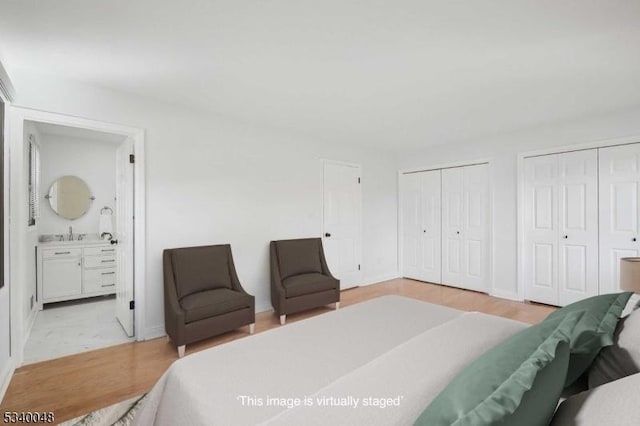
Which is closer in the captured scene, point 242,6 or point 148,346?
point 242,6

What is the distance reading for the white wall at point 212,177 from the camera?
2850 mm

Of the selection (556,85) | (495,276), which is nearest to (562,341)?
(556,85)

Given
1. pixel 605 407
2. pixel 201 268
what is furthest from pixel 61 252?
pixel 605 407

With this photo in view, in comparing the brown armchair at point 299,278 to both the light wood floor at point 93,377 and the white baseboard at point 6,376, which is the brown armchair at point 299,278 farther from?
the white baseboard at point 6,376

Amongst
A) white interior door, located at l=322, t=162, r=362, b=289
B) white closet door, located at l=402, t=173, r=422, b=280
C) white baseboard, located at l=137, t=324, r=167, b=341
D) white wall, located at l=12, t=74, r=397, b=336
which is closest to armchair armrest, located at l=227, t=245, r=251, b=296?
white wall, located at l=12, t=74, r=397, b=336

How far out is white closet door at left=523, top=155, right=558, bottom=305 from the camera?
3957 millimetres

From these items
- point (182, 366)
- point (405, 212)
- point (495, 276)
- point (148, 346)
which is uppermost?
point (405, 212)

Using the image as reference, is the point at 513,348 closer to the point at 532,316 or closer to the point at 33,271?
the point at 532,316

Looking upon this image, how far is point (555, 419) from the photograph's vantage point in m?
0.75

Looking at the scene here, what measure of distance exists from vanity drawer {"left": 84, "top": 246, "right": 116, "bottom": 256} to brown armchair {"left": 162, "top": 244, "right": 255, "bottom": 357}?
2.13 meters

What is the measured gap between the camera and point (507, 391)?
0.65 meters

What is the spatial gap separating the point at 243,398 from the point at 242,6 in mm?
1980

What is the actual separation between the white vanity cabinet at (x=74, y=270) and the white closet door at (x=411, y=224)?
4.93 m

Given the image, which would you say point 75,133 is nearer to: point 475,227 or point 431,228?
point 431,228
